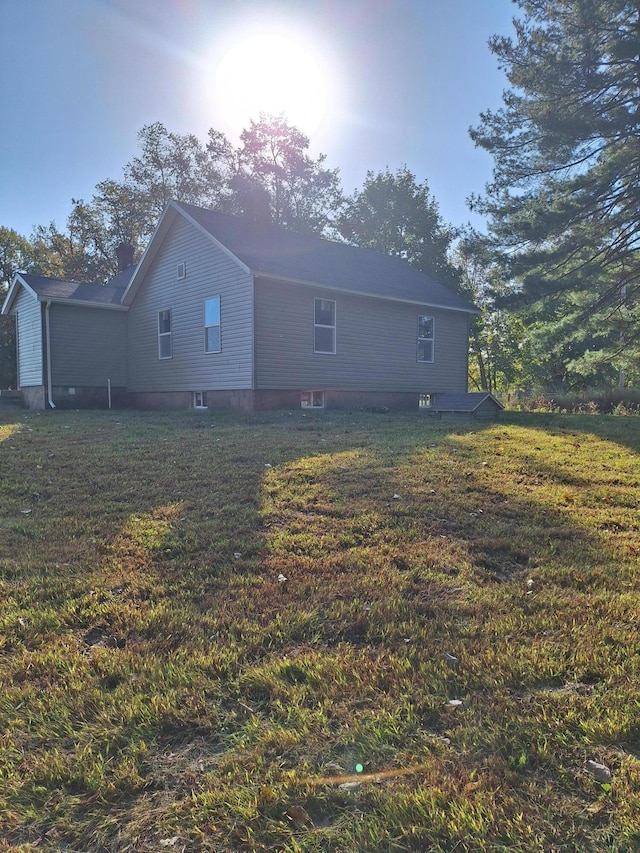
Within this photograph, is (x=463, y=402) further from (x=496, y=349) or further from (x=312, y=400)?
(x=496, y=349)

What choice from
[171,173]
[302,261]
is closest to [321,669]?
[302,261]

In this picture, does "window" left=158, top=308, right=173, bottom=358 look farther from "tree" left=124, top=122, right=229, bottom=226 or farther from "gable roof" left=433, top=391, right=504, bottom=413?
"tree" left=124, top=122, right=229, bottom=226

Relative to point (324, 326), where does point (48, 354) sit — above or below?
below

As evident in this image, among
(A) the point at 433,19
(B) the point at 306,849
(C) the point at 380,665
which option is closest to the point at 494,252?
(A) the point at 433,19

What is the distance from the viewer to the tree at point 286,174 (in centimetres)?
3100

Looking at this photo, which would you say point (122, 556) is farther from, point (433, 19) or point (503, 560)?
point (433, 19)

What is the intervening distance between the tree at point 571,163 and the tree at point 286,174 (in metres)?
19.2

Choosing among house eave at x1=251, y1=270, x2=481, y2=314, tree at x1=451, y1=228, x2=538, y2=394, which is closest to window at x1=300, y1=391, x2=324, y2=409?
house eave at x1=251, y1=270, x2=481, y2=314

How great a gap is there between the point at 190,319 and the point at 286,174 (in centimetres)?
2151

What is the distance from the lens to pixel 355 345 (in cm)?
1399

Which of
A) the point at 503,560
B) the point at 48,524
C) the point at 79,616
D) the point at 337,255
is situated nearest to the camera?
the point at 79,616

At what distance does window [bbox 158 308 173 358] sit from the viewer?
48.4 ft

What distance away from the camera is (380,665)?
Result: 2342 mm

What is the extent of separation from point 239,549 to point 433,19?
11.1 meters
